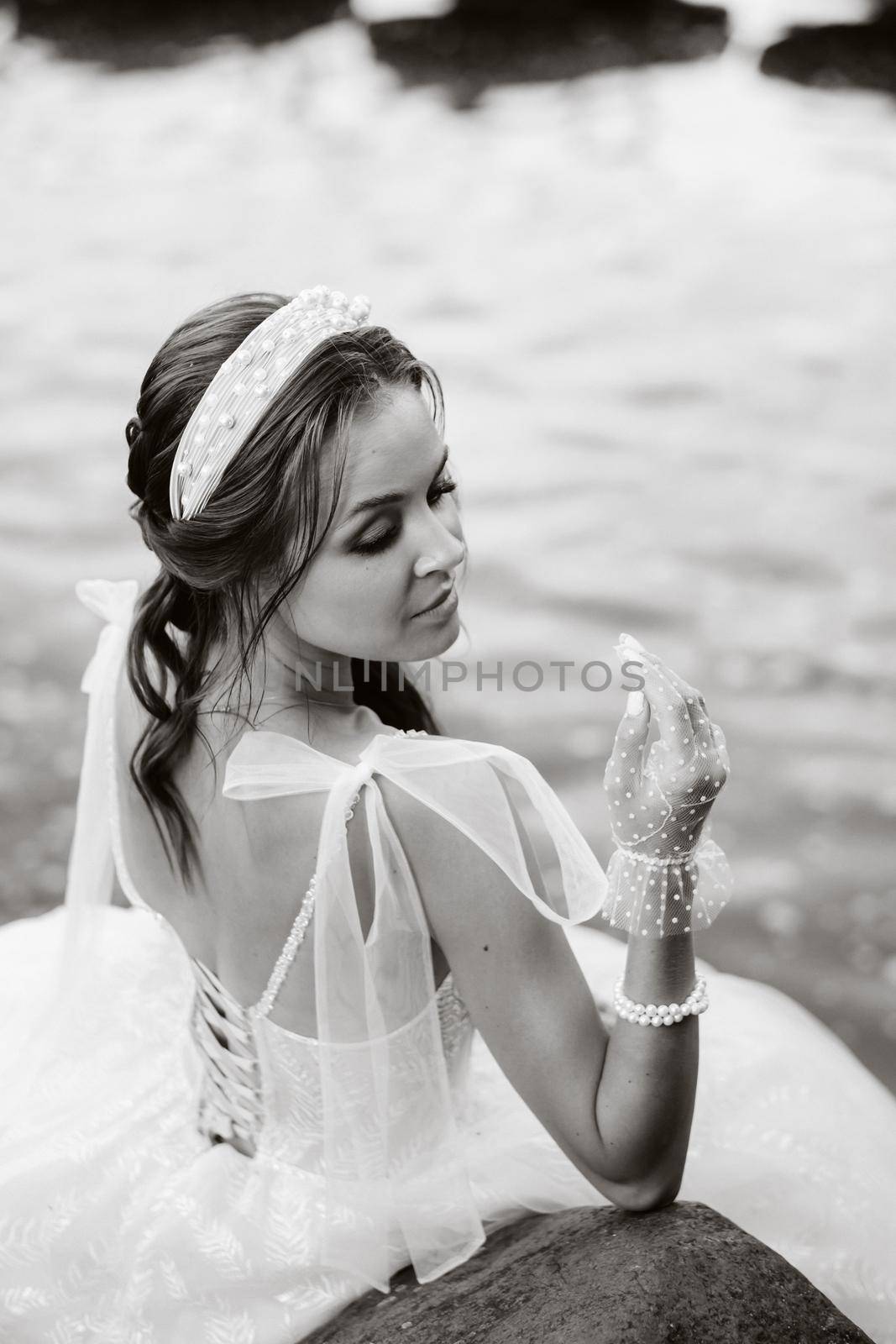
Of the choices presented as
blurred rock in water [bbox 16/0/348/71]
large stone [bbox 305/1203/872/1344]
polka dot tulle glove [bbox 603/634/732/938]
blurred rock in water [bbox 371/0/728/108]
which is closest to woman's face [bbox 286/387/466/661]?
polka dot tulle glove [bbox 603/634/732/938]

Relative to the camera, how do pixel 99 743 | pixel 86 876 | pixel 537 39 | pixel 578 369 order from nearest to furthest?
pixel 99 743 < pixel 86 876 < pixel 578 369 < pixel 537 39

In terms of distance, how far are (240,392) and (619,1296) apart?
104cm

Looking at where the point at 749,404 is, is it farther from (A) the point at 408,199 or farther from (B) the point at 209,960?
(B) the point at 209,960

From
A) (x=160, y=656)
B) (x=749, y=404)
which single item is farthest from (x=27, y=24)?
(x=160, y=656)

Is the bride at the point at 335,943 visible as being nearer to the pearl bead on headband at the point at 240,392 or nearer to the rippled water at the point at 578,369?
the pearl bead on headband at the point at 240,392

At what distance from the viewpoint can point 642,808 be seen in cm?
142

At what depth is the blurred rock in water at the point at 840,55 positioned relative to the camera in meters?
8.59

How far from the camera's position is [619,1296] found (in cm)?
144

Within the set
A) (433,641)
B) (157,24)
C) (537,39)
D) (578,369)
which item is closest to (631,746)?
(433,641)

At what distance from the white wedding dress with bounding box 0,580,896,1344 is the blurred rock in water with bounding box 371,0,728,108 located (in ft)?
27.1

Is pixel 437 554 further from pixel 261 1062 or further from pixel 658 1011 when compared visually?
pixel 261 1062

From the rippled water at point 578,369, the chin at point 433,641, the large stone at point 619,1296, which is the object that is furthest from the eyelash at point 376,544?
the rippled water at point 578,369

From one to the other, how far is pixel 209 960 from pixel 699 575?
3538mm

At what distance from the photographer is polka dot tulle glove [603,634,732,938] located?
1.39 m
